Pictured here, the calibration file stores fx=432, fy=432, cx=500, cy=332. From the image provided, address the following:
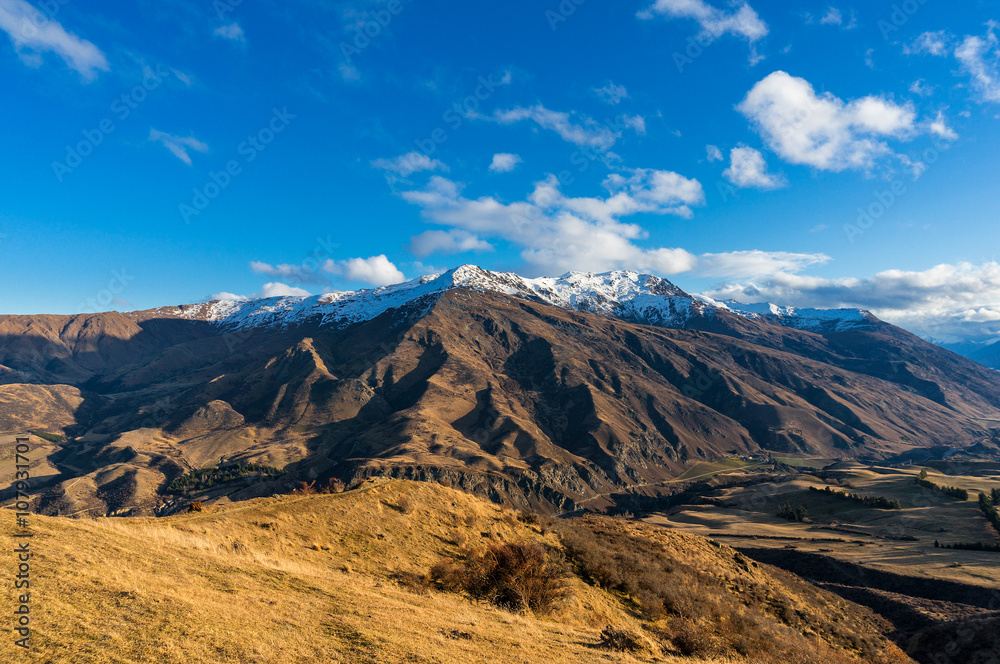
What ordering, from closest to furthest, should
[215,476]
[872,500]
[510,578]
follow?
[510,578], [872,500], [215,476]

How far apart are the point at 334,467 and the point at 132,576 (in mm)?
171189

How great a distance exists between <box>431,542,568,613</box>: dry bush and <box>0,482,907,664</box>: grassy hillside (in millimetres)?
707

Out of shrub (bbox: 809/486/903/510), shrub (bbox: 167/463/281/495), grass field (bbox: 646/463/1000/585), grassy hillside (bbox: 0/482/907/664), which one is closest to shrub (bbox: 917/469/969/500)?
grass field (bbox: 646/463/1000/585)

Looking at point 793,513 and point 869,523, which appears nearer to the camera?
point 869,523

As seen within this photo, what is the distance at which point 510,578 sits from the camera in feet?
79.5

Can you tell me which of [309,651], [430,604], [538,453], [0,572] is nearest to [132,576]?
[0,572]

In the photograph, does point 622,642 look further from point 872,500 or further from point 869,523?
point 872,500

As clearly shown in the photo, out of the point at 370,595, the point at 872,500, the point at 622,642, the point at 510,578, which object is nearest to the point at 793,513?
the point at 872,500

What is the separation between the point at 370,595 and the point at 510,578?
8229 millimetres

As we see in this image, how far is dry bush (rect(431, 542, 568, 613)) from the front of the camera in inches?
916

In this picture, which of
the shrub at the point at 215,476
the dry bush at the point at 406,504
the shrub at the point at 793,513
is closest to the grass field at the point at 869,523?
the shrub at the point at 793,513

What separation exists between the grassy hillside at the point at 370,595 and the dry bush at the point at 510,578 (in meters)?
0.71

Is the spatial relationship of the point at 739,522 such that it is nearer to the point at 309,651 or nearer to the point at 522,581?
the point at 522,581

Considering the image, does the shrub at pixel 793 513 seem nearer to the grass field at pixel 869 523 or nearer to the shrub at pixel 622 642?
the grass field at pixel 869 523
